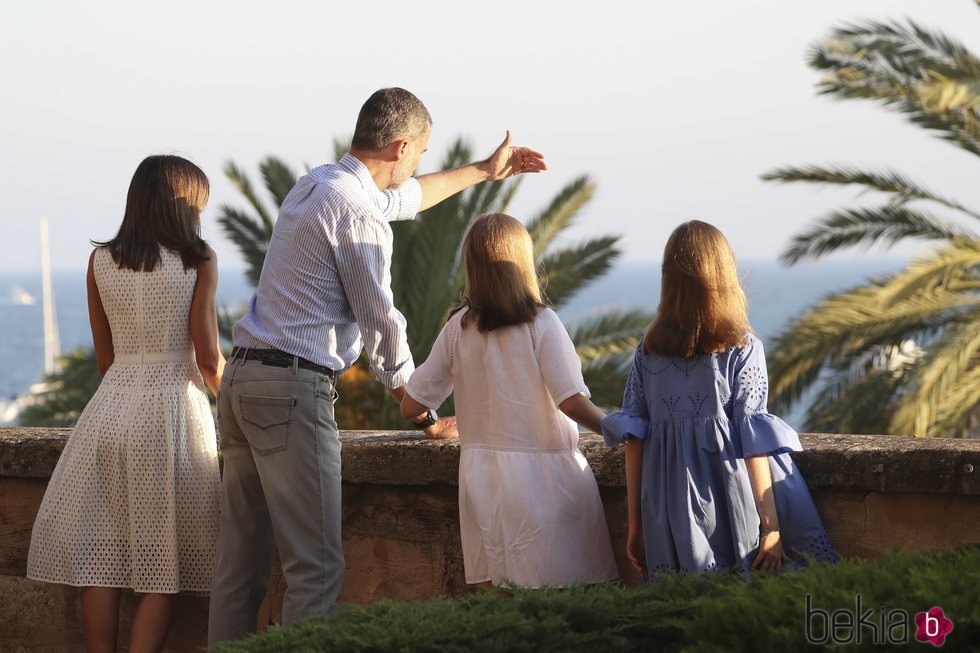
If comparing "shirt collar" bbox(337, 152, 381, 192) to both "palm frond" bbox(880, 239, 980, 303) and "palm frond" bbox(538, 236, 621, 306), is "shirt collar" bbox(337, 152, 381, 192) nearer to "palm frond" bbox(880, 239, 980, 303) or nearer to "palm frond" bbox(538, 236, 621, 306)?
"palm frond" bbox(880, 239, 980, 303)

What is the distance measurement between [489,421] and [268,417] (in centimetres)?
64

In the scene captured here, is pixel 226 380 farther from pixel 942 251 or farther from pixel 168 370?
pixel 942 251

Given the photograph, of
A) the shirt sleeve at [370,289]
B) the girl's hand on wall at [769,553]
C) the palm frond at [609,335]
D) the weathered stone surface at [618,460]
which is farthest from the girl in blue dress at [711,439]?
the palm frond at [609,335]

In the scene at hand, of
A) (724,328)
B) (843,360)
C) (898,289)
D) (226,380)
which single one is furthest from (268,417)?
(843,360)

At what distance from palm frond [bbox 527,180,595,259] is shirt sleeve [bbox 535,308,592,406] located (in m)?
11.1

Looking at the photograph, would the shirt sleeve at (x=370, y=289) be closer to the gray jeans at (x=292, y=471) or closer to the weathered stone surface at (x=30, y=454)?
the gray jeans at (x=292, y=471)

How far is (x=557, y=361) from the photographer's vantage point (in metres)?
3.59

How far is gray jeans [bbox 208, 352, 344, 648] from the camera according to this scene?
11.5 feet

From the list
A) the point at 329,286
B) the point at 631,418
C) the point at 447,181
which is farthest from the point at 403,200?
the point at 631,418

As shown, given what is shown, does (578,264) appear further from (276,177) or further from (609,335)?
(276,177)

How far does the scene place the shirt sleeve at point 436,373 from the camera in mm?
3771

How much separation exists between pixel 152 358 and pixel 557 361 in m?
1.24

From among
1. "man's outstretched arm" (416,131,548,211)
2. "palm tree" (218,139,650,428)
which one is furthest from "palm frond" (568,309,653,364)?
"man's outstretched arm" (416,131,548,211)

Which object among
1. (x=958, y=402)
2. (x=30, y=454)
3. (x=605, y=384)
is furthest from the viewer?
(x=605, y=384)
